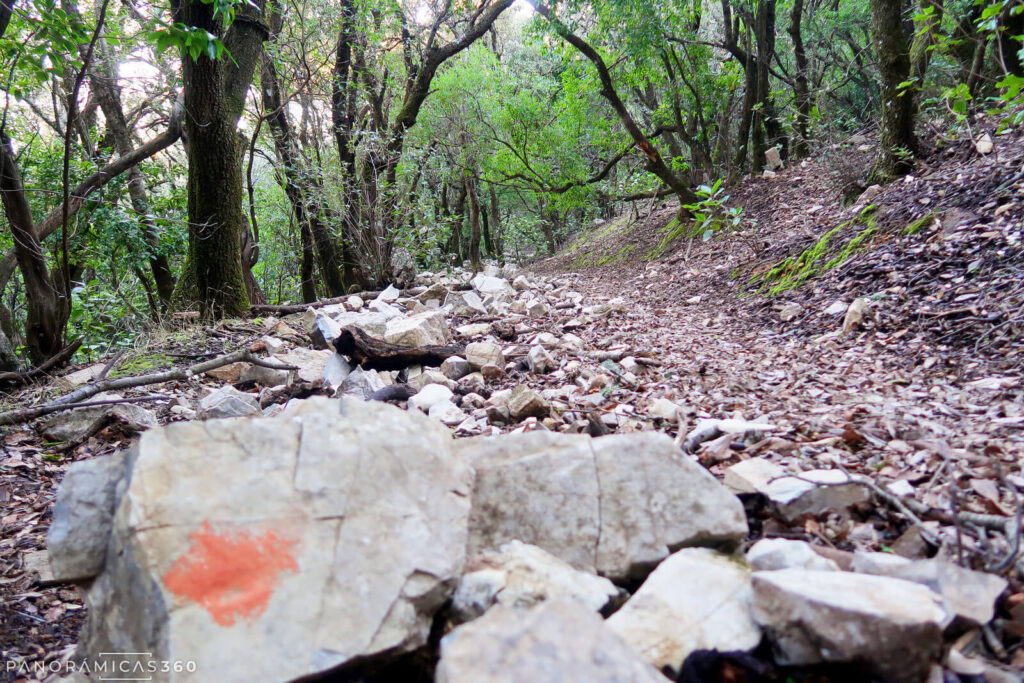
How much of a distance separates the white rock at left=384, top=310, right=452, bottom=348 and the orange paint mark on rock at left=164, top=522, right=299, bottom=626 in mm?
2891

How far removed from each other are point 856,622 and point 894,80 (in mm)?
5657

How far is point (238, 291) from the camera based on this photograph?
6.25m

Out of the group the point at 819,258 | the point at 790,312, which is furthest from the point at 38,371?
the point at 819,258

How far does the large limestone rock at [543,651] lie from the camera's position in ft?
2.96

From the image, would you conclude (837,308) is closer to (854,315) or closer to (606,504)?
(854,315)

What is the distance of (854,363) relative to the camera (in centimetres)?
305

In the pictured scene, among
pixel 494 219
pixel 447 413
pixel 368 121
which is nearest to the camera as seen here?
pixel 447 413

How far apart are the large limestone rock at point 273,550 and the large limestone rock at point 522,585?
0.05 metres

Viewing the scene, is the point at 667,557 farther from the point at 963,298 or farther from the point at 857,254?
the point at 857,254

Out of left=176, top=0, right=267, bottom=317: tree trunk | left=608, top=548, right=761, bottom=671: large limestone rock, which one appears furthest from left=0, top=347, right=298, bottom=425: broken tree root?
left=608, top=548, right=761, bottom=671: large limestone rock

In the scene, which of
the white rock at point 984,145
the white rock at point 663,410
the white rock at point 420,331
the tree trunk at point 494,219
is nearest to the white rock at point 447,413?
the white rock at point 663,410

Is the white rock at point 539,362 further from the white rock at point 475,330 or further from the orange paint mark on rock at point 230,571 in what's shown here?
Answer: the orange paint mark on rock at point 230,571

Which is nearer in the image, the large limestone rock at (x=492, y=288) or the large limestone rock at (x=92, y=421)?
the large limestone rock at (x=92, y=421)

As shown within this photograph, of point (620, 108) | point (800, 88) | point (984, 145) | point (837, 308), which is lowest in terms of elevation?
point (837, 308)
